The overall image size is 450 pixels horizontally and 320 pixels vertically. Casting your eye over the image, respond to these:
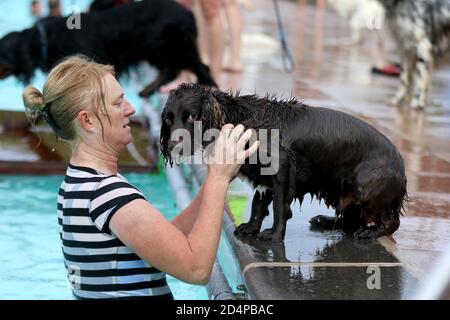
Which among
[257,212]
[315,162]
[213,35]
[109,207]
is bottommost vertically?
[213,35]

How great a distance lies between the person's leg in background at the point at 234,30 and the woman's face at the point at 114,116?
7.35 meters

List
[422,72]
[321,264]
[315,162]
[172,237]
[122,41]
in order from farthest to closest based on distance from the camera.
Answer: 1. [422,72]
2. [122,41]
3. [315,162]
4. [321,264]
5. [172,237]

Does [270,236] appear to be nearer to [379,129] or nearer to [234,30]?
[379,129]

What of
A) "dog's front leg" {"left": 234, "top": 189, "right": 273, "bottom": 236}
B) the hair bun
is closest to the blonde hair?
the hair bun

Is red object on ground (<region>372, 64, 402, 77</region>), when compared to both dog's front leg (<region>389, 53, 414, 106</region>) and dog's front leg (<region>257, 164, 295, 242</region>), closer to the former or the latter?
dog's front leg (<region>389, 53, 414, 106</region>)

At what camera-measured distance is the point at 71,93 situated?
2.93 meters

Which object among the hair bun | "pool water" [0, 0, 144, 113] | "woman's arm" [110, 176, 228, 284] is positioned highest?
the hair bun

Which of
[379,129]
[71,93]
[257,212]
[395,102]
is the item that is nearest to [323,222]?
[257,212]

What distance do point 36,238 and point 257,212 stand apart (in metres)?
2.55

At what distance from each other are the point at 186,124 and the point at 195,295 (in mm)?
1895

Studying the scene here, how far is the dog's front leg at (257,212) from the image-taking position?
370 centimetres

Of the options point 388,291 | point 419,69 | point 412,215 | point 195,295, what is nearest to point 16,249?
point 195,295

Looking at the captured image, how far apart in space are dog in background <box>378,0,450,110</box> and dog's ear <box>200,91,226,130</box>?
5.83m

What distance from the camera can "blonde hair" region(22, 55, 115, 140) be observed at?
9.62 ft
